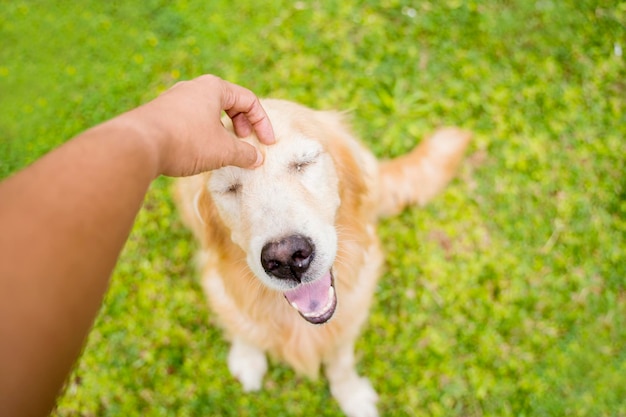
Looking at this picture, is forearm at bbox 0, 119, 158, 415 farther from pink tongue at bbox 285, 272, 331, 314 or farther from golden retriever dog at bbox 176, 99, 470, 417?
pink tongue at bbox 285, 272, 331, 314

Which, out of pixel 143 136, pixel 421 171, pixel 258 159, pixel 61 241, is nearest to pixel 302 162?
pixel 258 159

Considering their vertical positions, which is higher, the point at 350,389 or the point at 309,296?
the point at 309,296

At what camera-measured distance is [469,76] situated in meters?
4.40

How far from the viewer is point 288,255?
7.09 ft

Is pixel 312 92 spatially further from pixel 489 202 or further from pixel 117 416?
pixel 117 416

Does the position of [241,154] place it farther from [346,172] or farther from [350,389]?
[350,389]

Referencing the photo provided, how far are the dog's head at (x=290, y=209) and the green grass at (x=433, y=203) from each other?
5.16 ft

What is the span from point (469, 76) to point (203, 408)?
3572mm

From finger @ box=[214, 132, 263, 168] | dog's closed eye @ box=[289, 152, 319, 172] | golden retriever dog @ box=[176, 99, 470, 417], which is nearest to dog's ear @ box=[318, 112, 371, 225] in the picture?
golden retriever dog @ box=[176, 99, 470, 417]

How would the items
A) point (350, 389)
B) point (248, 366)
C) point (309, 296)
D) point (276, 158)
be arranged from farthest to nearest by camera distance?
1. point (248, 366)
2. point (350, 389)
3. point (309, 296)
4. point (276, 158)

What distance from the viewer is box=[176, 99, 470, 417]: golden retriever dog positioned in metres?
2.27

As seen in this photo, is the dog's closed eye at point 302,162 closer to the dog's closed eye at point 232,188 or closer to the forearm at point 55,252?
the dog's closed eye at point 232,188

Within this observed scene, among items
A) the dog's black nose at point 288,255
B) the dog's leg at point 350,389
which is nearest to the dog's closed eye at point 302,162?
the dog's black nose at point 288,255

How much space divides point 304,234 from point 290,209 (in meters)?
0.14
